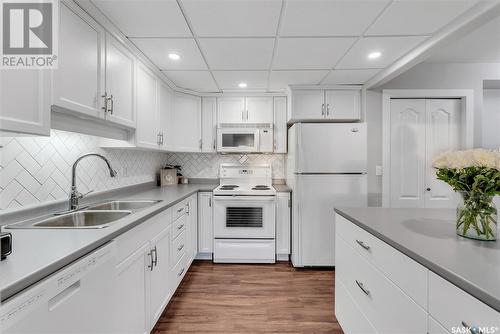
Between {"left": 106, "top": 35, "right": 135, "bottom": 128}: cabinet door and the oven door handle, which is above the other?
{"left": 106, "top": 35, "right": 135, "bottom": 128}: cabinet door

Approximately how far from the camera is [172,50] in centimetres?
203

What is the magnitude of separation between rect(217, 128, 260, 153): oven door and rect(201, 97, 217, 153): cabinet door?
4.9 inches

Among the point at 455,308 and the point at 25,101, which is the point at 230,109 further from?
the point at 455,308

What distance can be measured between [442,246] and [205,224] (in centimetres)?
249

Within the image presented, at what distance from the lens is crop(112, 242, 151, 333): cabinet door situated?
1229 mm

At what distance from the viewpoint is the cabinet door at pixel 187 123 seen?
3.19m

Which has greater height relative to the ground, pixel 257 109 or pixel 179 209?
pixel 257 109

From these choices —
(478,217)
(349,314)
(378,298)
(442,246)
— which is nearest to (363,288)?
(378,298)

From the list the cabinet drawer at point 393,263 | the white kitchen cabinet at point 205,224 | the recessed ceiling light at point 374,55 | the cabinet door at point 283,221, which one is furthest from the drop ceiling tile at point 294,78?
the cabinet drawer at point 393,263

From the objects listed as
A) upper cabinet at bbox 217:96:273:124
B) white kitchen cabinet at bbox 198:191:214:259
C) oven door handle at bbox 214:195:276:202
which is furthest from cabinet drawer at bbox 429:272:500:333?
upper cabinet at bbox 217:96:273:124

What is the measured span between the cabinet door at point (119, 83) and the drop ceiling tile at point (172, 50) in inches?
6.5

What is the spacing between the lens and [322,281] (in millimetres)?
2523

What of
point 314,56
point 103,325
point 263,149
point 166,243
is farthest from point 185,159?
point 103,325

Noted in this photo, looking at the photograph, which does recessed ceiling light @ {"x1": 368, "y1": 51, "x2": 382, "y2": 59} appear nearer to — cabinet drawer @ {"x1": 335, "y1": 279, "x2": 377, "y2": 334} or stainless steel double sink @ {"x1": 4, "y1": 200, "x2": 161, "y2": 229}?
cabinet drawer @ {"x1": 335, "y1": 279, "x2": 377, "y2": 334}
